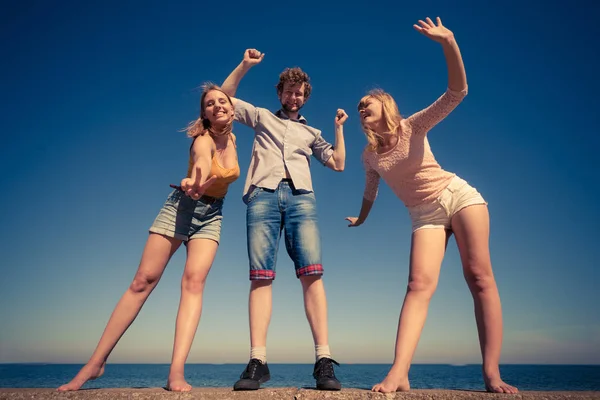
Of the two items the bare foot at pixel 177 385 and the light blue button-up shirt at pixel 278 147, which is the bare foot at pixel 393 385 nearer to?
the bare foot at pixel 177 385

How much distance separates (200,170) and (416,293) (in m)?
2.16

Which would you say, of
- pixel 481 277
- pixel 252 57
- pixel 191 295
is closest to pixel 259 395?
pixel 191 295

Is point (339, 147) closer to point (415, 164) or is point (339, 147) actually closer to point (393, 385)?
point (415, 164)

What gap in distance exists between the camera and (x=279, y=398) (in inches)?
121

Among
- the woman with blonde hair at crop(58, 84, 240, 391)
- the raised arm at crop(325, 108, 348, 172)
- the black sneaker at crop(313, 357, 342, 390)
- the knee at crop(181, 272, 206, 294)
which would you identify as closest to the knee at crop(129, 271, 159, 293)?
the woman with blonde hair at crop(58, 84, 240, 391)

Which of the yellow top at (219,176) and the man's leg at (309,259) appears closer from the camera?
the man's leg at (309,259)

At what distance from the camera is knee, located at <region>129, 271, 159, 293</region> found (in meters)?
3.90

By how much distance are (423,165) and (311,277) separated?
1.47m

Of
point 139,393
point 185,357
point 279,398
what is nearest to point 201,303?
point 185,357

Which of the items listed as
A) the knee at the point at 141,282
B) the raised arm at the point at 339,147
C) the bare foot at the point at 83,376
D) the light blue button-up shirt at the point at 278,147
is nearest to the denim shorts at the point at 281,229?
the light blue button-up shirt at the point at 278,147

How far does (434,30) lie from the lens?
3.48 m

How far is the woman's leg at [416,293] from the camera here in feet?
11.5

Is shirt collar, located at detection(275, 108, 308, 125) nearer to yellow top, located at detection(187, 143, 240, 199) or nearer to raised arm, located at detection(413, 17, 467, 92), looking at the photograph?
yellow top, located at detection(187, 143, 240, 199)

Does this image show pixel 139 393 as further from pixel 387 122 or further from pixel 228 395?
pixel 387 122
